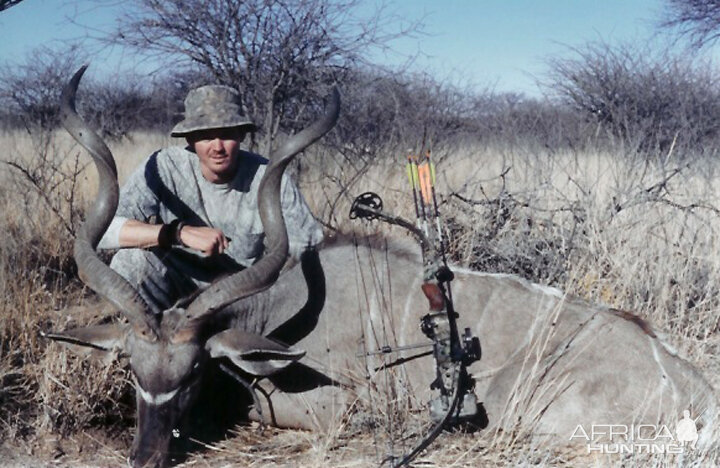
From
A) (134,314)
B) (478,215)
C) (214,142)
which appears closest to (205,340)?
(134,314)

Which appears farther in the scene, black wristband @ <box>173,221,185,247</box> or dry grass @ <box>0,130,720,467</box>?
black wristband @ <box>173,221,185,247</box>

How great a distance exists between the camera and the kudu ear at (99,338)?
2735 millimetres

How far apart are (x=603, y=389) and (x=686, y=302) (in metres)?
1.18

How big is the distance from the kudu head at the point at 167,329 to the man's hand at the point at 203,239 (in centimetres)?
22

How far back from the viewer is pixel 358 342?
9.91ft

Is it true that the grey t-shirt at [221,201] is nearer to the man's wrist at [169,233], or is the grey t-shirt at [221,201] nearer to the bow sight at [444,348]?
the man's wrist at [169,233]

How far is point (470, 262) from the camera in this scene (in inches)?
163

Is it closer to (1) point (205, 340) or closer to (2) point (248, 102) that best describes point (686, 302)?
(1) point (205, 340)

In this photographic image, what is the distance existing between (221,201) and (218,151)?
0.23m

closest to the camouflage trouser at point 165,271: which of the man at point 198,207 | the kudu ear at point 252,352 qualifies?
the man at point 198,207

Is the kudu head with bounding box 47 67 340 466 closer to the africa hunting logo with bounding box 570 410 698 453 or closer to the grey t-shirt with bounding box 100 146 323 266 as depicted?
the grey t-shirt with bounding box 100 146 323 266

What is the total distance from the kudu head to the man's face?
43 cm

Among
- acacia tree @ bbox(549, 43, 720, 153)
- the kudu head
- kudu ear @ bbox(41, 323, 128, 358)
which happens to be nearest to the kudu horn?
the kudu head

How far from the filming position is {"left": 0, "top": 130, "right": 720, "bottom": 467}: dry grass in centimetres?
269
